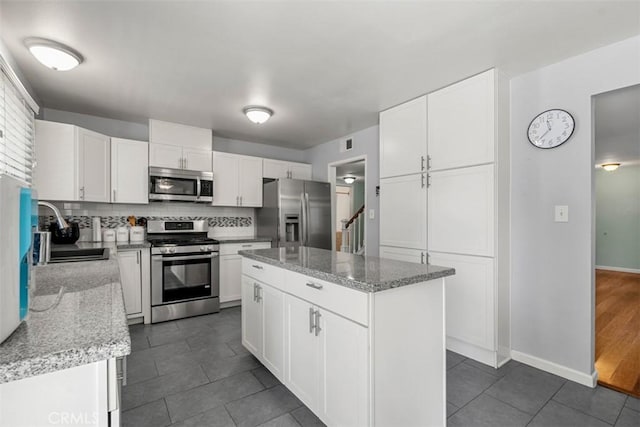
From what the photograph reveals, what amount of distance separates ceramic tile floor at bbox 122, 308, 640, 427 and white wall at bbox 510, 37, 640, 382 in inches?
12.3

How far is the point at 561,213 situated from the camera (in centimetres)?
238

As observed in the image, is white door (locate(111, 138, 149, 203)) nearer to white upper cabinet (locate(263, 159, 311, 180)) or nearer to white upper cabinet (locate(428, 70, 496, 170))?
white upper cabinet (locate(263, 159, 311, 180))

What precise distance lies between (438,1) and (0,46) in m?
2.89

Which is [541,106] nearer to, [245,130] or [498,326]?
[498,326]

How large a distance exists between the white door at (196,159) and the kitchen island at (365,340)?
8.91 ft

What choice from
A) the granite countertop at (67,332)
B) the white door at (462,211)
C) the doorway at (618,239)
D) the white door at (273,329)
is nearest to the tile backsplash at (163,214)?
the white door at (273,329)

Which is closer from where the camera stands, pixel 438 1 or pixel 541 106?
pixel 438 1

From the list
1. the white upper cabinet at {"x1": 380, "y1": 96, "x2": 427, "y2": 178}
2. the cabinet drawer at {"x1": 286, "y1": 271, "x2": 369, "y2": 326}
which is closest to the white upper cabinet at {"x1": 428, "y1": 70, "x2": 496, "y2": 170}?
the white upper cabinet at {"x1": 380, "y1": 96, "x2": 427, "y2": 178}

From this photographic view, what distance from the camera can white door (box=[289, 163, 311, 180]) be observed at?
5031 mm

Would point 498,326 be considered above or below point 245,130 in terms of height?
below

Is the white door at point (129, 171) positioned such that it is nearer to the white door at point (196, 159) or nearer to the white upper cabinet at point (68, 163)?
the white upper cabinet at point (68, 163)

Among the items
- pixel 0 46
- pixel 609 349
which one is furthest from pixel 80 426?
pixel 609 349

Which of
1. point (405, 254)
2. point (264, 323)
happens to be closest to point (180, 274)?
point (264, 323)

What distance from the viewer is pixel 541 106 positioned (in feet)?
8.28
